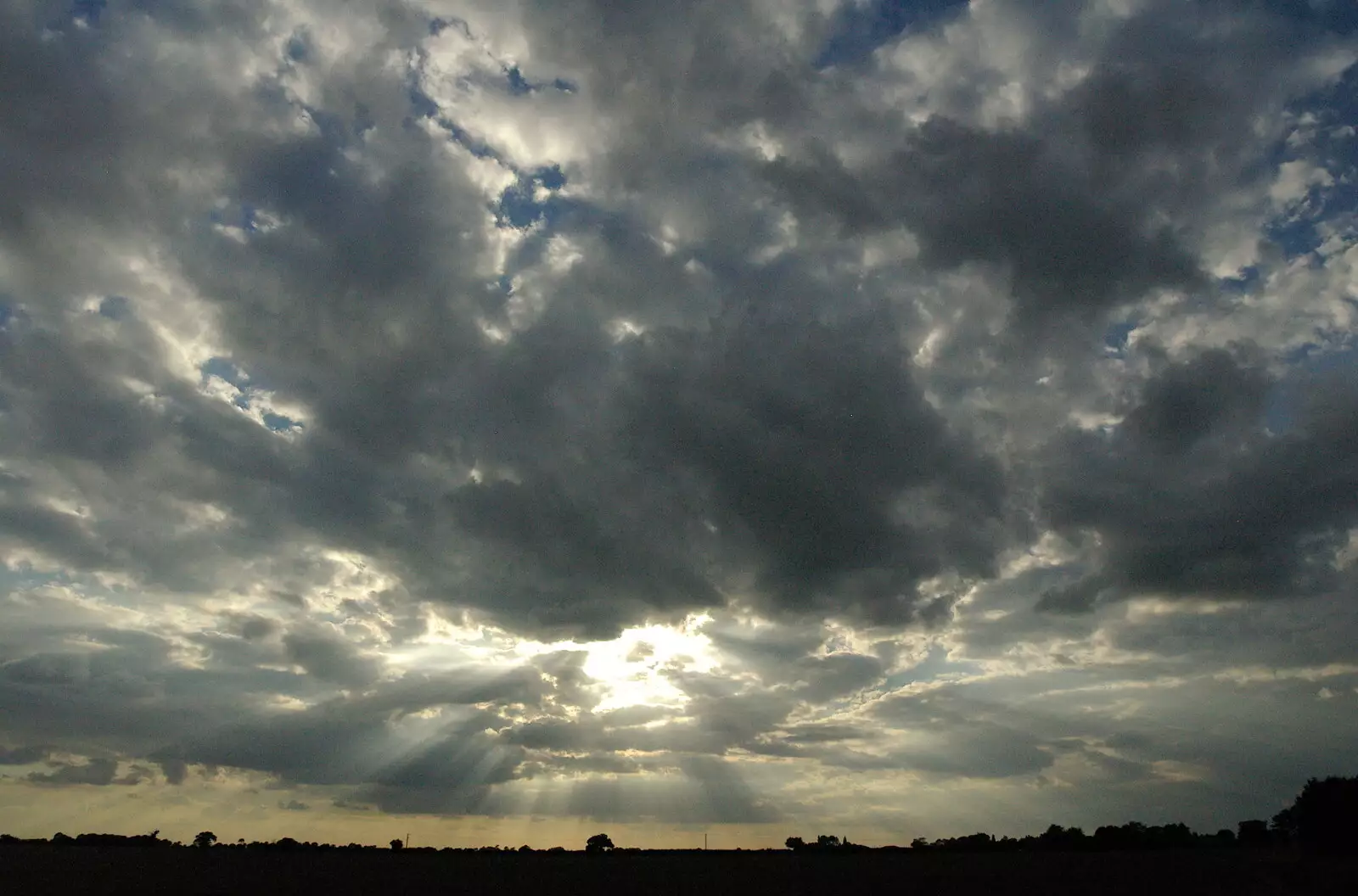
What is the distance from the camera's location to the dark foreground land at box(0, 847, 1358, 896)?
3344 inches

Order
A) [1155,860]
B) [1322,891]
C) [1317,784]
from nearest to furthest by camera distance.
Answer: [1322,891] < [1155,860] < [1317,784]

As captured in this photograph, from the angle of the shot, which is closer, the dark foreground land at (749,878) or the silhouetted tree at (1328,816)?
the dark foreground land at (749,878)

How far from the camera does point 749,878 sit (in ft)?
363

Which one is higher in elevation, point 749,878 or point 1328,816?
point 1328,816

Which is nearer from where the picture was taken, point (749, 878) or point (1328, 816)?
point (749, 878)

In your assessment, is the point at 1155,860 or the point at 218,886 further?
the point at 1155,860

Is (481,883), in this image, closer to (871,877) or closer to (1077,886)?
(871,877)

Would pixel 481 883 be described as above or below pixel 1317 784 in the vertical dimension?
below

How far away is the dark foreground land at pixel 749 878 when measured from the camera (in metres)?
84.9

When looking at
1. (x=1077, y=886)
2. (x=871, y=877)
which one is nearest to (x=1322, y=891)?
(x=1077, y=886)

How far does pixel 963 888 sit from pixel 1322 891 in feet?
103

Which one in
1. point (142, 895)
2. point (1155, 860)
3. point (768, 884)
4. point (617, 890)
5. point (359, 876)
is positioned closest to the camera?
point (142, 895)

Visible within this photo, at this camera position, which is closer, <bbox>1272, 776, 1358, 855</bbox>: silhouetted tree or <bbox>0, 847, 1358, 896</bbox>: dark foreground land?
<bbox>0, 847, 1358, 896</bbox>: dark foreground land

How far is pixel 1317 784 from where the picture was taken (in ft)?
474
